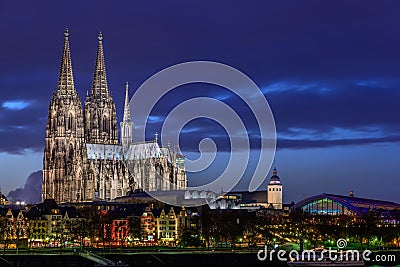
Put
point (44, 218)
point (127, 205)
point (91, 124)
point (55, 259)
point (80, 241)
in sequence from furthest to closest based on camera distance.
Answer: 1. point (91, 124)
2. point (127, 205)
3. point (44, 218)
4. point (80, 241)
5. point (55, 259)

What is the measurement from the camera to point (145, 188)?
16762 centimetres

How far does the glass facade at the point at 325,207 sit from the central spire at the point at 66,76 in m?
46.2

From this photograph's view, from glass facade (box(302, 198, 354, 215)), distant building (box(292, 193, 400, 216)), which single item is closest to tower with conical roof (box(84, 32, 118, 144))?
distant building (box(292, 193, 400, 216))

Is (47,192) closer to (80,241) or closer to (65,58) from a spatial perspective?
(65,58)

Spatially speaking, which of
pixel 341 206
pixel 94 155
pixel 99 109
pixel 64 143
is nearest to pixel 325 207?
pixel 341 206

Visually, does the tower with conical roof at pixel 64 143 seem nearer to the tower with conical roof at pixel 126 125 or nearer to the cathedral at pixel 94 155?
the cathedral at pixel 94 155

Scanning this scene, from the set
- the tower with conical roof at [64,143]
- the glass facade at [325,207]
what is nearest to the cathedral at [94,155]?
the tower with conical roof at [64,143]

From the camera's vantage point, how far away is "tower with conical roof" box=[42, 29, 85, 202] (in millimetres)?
163000

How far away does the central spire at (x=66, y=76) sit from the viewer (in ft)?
543

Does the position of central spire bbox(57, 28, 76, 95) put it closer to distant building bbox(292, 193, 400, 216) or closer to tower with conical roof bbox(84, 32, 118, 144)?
tower with conical roof bbox(84, 32, 118, 144)

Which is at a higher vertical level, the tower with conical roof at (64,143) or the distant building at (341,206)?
the tower with conical roof at (64,143)

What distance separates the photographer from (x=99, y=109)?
174 m

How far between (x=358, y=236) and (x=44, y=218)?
142 ft

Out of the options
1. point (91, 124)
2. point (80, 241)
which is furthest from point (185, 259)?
point (91, 124)
